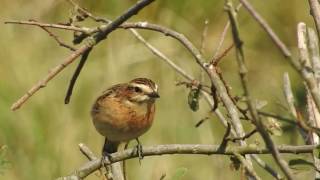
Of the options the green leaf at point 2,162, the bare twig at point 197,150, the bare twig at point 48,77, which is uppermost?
the bare twig at point 48,77

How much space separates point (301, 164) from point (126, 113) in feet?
6.55

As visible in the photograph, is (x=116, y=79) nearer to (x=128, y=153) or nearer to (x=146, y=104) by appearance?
(x=146, y=104)

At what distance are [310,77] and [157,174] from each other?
15.2 feet

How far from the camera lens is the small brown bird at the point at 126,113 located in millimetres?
4492

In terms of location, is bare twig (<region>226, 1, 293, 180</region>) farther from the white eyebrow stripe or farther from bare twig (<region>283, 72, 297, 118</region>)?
the white eyebrow stripe

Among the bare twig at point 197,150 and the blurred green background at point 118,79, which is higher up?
the blurred green background at point 118,79

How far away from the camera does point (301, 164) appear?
2.70 meters

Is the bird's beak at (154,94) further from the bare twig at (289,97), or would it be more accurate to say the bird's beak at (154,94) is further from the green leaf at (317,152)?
the green leaf at (317,152)

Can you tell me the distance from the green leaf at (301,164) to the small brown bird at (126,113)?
5.41 ft

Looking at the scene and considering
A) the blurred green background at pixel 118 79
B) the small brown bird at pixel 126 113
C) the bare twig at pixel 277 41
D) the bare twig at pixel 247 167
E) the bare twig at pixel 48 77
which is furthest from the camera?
the blurred green background at pixel 118 79

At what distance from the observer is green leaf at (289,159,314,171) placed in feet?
8.73

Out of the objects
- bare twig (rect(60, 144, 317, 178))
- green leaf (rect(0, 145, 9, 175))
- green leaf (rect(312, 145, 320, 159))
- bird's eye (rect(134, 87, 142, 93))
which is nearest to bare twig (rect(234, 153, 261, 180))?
bare twig (rect(60, 144, 317, 178))

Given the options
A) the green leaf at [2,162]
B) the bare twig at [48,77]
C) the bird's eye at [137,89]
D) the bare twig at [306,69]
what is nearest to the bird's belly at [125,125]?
the bird's eye at [137,89]

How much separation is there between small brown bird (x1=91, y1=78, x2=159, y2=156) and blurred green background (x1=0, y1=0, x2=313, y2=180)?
1.11 meters
